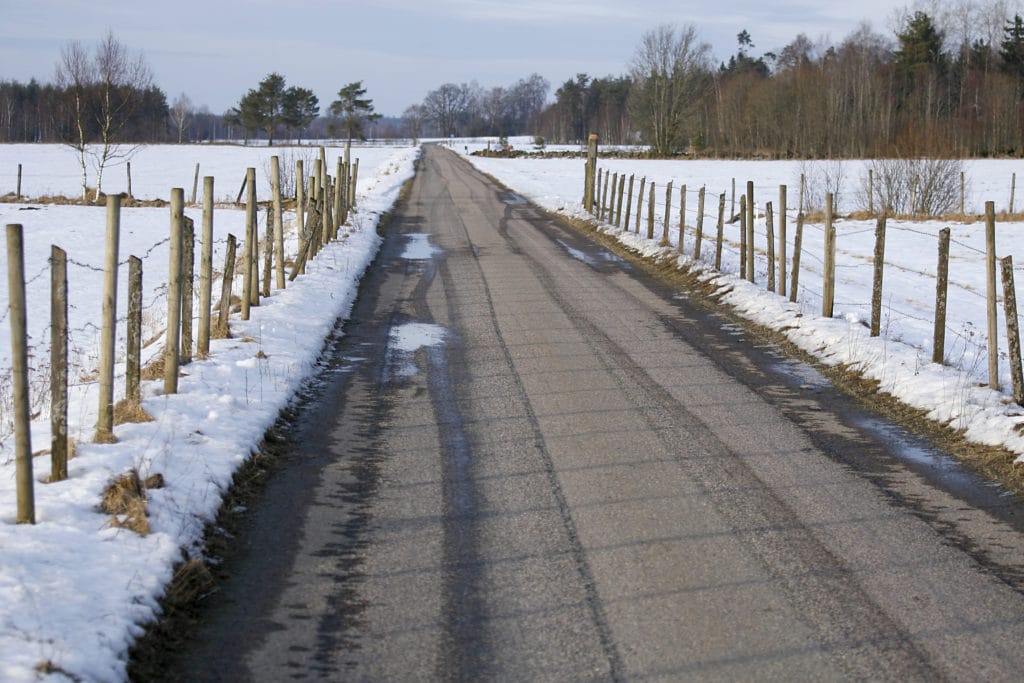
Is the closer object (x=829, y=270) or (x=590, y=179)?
(x=829, y=270)

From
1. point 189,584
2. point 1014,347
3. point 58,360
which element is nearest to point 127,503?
point 189,584

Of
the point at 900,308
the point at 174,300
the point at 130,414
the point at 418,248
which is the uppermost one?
the point at 418,248

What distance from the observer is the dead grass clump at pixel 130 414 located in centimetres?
698

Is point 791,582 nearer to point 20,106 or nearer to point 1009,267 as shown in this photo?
point 1009,267

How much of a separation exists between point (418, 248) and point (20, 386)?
1620cm

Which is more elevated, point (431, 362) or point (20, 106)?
point (20, 106)

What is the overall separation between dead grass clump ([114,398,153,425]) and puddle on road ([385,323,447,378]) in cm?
307

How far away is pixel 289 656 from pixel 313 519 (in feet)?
5.57

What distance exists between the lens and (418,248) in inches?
834

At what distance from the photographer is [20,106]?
127m

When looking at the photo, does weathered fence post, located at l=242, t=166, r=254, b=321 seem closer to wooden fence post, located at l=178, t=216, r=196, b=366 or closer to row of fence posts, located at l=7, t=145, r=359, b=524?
row of fence posts, located at l=7, t=145, r=359, b=524

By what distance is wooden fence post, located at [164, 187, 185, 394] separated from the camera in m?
7.79

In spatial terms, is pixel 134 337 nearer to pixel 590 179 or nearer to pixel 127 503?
pixel 127 503

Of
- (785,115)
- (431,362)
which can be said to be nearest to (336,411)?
(431,362)
